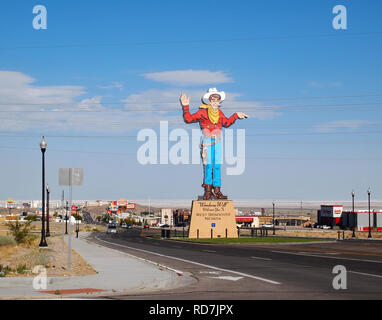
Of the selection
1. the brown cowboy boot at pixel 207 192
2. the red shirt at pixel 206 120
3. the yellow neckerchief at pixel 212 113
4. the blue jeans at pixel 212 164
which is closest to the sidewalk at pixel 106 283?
the red shirt at pixel 206 120

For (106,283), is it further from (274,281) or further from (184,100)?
(184,100)

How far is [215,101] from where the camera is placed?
227ft

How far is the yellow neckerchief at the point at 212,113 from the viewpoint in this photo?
225ft

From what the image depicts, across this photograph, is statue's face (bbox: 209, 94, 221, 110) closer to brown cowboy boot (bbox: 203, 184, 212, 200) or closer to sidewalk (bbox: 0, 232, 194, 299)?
brown cowboy boot (bbox: 203, 184, 212, 200)

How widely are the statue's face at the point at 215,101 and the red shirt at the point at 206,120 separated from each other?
983 mm

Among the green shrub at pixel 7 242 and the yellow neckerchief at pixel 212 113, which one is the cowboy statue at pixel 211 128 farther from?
the green shrub at pixel 7 242

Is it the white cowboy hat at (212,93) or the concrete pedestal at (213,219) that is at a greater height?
the white cowboy hat at (212,93)

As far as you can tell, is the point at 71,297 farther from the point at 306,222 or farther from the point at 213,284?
the point at 306,222

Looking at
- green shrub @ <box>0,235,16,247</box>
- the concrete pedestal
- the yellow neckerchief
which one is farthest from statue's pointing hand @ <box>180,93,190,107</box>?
green shrub @ <box>0,235,16,247</box>

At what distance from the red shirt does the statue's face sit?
983mm

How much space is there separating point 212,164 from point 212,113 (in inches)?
256

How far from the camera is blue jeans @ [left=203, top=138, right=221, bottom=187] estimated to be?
69.7 meters
